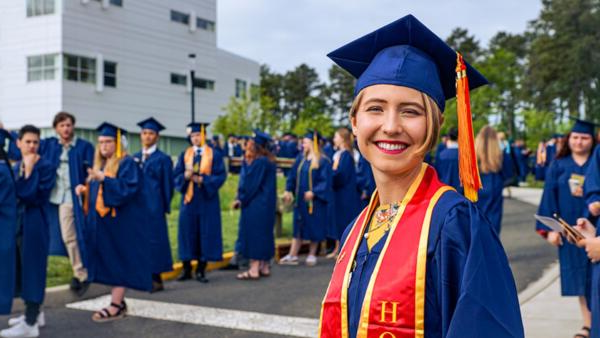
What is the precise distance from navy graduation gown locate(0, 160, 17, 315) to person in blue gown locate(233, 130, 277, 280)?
3.52 m

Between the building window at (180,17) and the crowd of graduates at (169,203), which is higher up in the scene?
the building window at (180,17)

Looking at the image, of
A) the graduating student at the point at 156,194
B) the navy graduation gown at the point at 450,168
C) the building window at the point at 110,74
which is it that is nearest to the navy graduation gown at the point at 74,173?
the graduating student at the point at 156,194

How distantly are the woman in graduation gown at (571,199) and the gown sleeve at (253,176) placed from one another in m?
3.82

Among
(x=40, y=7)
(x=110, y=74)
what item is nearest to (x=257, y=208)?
(x=40, y=7)

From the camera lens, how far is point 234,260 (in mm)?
9703

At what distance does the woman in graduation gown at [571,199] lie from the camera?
18.8ft

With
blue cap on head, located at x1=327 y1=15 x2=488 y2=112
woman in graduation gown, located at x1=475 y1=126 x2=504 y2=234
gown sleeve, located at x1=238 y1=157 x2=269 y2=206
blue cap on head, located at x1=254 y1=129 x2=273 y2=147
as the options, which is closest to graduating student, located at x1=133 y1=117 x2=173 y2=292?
gown sleeve, located at x1=238 y1=157 x2=269 y2=206

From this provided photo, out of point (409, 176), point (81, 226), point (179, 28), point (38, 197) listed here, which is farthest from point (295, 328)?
point (179, 28)

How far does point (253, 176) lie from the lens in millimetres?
8883

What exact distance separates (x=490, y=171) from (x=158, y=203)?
4.01 meters

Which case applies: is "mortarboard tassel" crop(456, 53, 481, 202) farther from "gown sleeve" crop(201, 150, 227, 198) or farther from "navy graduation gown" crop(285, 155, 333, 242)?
"navy graduation gown" crop(285, 155, 333, 242)

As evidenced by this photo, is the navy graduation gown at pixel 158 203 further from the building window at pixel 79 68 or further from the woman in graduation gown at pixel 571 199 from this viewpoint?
the building window at pixel 79 68

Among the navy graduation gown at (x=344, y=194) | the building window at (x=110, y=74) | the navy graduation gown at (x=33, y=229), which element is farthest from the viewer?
the building window at (x=110, y=74)

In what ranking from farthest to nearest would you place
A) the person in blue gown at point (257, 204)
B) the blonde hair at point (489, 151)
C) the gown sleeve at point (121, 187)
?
the person in blue gown at point (257, 204)
the blonde hair at point (489, 151)
the gown sleeve at point (121, 187)
